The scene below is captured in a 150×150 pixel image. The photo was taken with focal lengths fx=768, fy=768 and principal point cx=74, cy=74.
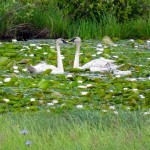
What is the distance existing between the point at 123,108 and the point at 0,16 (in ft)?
32.8

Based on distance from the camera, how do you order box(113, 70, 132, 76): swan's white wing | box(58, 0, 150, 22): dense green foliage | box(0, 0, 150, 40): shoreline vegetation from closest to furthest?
box(113, 70, 132, 76): swan's white wing → box(0, 0, 150, 40): shoreline vegetation → box(58, 0, 150, 22): dense green foliage

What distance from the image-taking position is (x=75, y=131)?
7121 mm

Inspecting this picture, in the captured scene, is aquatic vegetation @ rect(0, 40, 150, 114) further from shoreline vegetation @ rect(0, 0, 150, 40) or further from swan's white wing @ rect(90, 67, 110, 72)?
shoreline vegetation @ rect(0, 0, 150, 40)

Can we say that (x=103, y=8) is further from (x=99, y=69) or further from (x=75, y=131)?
(x=75, y=131)

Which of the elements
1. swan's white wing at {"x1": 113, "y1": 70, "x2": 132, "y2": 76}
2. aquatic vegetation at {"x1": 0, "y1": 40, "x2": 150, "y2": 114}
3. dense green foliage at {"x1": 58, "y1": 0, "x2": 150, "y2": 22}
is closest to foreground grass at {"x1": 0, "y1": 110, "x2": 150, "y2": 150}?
aquatic vegetation at {"x1": 0, "y1": 40, "x2": 150, "y2": 114}

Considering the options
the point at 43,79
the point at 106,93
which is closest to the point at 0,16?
the point at 43,79

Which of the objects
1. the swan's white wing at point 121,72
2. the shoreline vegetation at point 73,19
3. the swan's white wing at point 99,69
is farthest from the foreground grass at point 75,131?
the shoreline vegetation at point 73,19

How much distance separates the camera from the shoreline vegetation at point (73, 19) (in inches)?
725

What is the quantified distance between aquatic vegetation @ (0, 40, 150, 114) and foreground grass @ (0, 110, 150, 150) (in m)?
0.62

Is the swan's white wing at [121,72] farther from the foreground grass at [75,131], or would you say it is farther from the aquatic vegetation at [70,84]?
the foreground grass at [75,131]

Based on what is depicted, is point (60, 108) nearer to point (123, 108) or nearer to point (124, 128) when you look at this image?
point (123, 108)

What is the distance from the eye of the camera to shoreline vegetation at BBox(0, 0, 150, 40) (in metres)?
18.4

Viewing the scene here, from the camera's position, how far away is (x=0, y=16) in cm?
1872

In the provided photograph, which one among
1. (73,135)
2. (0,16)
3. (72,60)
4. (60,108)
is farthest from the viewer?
(0,16)
